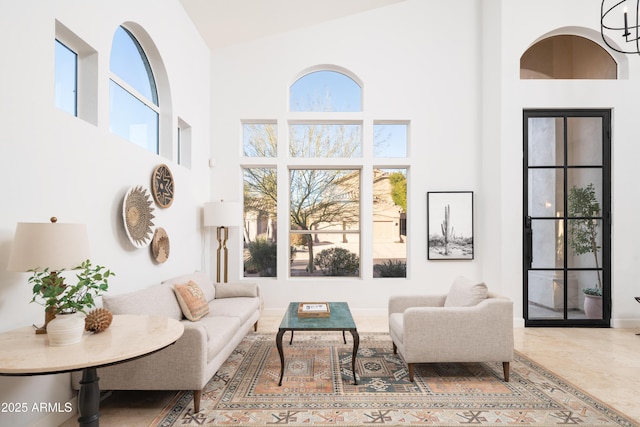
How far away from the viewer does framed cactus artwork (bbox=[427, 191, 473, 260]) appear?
5316 mm

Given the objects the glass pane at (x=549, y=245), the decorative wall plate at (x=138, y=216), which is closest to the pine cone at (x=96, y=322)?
the decorative wall plate at (x=138, y=216)

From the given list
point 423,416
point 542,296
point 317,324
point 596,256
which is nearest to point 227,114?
point 317,324

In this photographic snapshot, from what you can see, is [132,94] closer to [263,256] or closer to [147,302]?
[147,302]

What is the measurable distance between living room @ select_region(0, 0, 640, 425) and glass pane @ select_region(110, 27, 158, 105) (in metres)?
0.10

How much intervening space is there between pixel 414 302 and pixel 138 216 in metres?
2.73

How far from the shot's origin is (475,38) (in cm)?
540

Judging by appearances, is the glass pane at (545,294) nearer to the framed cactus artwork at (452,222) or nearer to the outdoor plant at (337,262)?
the framed cactus artwork at (452,222)

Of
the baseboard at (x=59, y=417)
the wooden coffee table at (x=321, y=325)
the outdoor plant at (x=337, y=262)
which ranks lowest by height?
the baseboard at (x=59, y=417)

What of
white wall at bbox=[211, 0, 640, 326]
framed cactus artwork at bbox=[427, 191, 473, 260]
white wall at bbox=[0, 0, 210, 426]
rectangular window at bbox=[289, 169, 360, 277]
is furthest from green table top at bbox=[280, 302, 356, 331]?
framed cactus artwork at bbox=[427, 191, 473, 260]

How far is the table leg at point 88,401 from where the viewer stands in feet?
6.11

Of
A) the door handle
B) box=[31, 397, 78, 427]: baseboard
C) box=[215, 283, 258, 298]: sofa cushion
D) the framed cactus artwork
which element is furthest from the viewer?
the framed cactus artwork

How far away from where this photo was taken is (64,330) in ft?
5.96

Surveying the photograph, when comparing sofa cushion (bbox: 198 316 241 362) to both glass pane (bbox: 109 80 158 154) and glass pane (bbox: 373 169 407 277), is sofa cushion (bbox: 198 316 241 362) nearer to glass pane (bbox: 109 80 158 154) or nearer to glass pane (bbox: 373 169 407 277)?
glass pane (bbox: 109 80 158 154)

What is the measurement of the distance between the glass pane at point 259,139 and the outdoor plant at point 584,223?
13.4 ft
